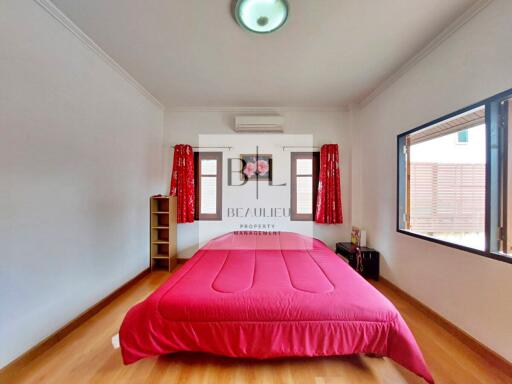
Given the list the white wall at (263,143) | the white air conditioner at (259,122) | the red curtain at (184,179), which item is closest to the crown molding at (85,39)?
the white wall at (263,143)

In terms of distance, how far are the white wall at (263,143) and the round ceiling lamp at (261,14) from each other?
1.58 metres

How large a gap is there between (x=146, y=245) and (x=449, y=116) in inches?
145

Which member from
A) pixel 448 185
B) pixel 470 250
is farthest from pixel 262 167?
pixel 470 250

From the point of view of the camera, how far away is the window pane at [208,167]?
320 centimetres

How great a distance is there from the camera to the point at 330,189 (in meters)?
3.04

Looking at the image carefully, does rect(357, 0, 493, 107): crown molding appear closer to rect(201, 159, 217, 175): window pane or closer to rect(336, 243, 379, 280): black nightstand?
rect(336, 243, 379, 280): black nightstand

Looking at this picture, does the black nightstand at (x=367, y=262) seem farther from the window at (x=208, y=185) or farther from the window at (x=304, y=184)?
the window at (x=208, y=185)

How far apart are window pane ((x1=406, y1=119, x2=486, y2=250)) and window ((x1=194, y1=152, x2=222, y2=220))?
250 centimetres

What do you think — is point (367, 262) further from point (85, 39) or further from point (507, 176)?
point (85, 39)

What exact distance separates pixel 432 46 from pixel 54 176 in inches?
133

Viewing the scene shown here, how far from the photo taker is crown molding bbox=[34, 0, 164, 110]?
1.46 m

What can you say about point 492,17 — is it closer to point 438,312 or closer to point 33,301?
point 438,312

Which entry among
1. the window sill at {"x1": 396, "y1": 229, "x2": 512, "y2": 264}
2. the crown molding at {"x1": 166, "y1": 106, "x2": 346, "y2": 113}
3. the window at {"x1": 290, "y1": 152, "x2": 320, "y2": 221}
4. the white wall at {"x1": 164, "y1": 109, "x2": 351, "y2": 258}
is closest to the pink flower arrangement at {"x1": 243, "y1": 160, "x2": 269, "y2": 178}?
the white wall at {"x1": 164, "y1": 109, "x2": 351, "y2": 258}

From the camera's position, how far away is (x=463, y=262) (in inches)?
60.9
